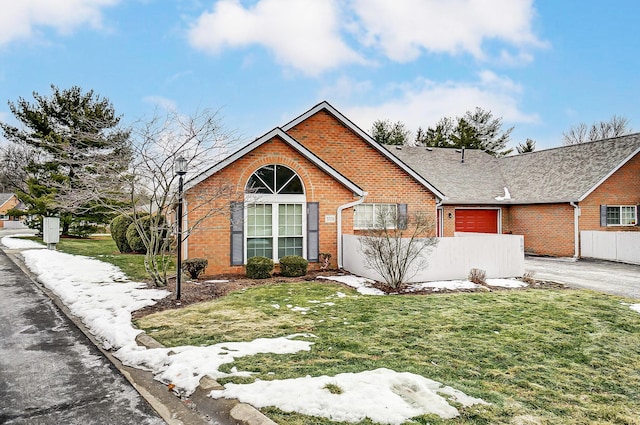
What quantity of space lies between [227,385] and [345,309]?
423 cm

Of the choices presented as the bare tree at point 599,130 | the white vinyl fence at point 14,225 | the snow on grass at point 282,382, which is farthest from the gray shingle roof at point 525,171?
the white vinyl fence at point 14,225

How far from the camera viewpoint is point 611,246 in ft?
58.2

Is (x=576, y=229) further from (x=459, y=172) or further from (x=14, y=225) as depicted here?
(x=14, y=225)

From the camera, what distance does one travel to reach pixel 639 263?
16.7m

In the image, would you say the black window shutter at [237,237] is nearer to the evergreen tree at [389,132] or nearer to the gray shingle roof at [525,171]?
the gray shingle roof at [525,171]

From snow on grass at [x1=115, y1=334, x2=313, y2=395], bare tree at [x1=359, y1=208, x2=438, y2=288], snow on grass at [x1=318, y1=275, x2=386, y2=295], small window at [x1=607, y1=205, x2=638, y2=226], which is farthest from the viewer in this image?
small window at [x1=607, y1=205, x2=638, y2=226]

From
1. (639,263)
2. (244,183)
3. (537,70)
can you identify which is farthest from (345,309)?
(537,70)

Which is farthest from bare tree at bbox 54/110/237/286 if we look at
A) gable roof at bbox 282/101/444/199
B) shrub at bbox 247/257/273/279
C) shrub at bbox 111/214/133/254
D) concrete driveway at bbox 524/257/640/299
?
concrete driveway at bbox 524/257/640/299

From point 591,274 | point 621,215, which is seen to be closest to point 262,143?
point 591,274

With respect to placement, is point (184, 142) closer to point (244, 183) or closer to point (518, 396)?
point (244, 183)

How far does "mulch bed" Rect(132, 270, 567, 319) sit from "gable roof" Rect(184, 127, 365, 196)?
279cm

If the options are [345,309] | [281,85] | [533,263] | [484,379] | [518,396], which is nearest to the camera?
[518,396]

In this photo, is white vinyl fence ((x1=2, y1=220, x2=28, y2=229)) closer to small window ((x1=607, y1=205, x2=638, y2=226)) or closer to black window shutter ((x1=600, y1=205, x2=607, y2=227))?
black window shutter ((x1=600, y1=205, x2=607, y2=227))

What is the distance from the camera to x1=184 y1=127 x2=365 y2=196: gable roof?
12.4 m
